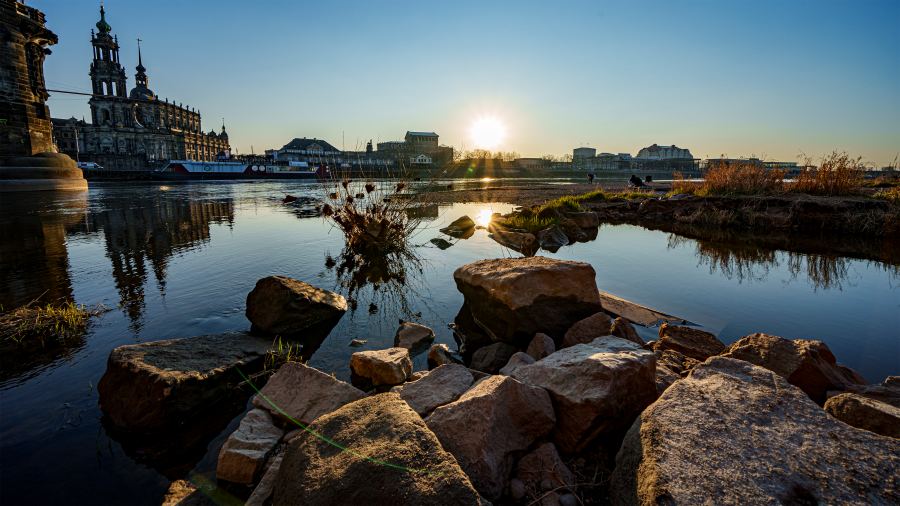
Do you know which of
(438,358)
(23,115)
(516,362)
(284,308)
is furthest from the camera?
(23,115)

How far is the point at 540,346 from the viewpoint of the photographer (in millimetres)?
4523

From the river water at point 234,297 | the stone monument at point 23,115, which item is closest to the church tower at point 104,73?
the stone monument at point 23,115

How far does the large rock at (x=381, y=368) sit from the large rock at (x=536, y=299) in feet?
4.93

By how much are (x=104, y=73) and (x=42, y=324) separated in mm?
135887

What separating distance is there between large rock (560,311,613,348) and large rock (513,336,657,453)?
149cm

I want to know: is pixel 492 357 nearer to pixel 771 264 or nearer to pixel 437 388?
pixel 437 388

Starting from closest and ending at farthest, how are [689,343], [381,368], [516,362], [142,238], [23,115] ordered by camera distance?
[381,368], [516,362], [689,343], [142,238], [23,115]

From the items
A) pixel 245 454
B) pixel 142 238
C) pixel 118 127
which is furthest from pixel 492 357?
pixel 118 127

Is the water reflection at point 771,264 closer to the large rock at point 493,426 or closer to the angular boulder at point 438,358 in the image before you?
the angular boulder at point 438,358

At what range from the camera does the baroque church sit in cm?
10125

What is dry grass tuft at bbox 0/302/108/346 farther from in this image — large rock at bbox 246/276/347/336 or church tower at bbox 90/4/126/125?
church tower at bbox 90/4/126/125

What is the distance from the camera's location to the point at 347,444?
86.5 inches

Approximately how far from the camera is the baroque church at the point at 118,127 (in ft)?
332

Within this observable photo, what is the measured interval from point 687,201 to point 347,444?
18600mm
